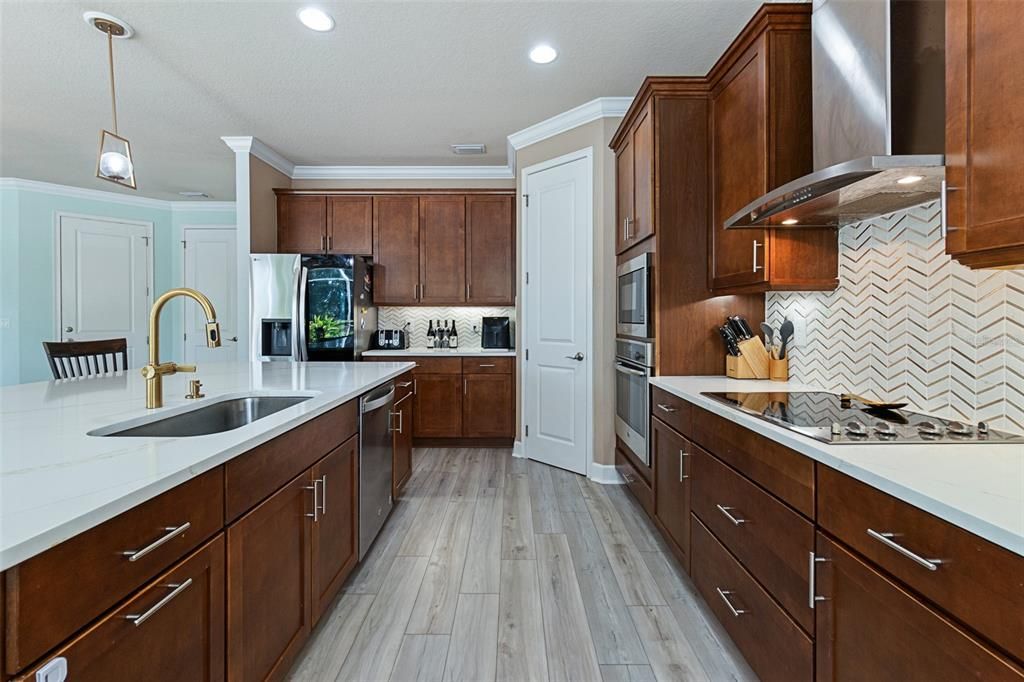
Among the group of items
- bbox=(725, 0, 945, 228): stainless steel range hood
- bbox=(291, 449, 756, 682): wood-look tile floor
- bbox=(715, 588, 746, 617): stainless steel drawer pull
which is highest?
bbox=(725, 0, 945, 228): stainless steel range hood

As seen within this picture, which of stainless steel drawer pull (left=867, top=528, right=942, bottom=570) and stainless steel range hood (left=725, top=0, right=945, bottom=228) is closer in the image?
stainless steel drawer pull (left=867, top=528, right=942, bottom=570)

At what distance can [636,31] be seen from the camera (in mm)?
2672

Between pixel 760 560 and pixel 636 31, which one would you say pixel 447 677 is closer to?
pixel 760 560

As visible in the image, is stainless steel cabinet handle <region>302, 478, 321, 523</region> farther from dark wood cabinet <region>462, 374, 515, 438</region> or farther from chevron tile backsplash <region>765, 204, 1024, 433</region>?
dark wood cabinet <region>462, 374, 515, 438</region>

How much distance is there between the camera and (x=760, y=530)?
57.7 inches

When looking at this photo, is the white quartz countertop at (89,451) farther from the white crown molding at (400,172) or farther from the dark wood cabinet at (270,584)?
the white crown molding at (400,172)

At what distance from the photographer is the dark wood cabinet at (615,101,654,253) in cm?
264

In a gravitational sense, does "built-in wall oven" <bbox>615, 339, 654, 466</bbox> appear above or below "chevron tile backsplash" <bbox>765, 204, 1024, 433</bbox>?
below

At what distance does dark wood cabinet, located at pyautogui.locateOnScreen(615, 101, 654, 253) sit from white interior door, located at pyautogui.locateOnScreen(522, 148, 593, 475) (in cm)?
31

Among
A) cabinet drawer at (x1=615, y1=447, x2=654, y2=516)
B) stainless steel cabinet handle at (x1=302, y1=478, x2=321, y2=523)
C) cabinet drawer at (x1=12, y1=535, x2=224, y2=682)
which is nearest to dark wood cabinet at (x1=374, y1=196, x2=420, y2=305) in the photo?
cabinet drawer at (x1=615, y1=447, x2=654, y2=516)

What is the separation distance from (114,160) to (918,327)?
3428 mm

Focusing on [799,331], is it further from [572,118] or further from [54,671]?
[54,671]

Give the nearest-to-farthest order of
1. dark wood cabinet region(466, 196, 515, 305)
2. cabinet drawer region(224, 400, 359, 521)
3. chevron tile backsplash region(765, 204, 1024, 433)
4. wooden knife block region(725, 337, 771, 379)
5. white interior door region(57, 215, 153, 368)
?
cabinet drawer region(224, 400, 359, 521)
chevron tile backsplash region(765, 204, 1024, 433)
wooden knife block region(725, 337, 771, 379)
dark wood cabinet region(466, 196, 515, 305)
white interior door region(57, 215, 153, 368)

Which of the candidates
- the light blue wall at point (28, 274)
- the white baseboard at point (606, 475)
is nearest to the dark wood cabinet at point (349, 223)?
the white baseboard at point (606, 475)
